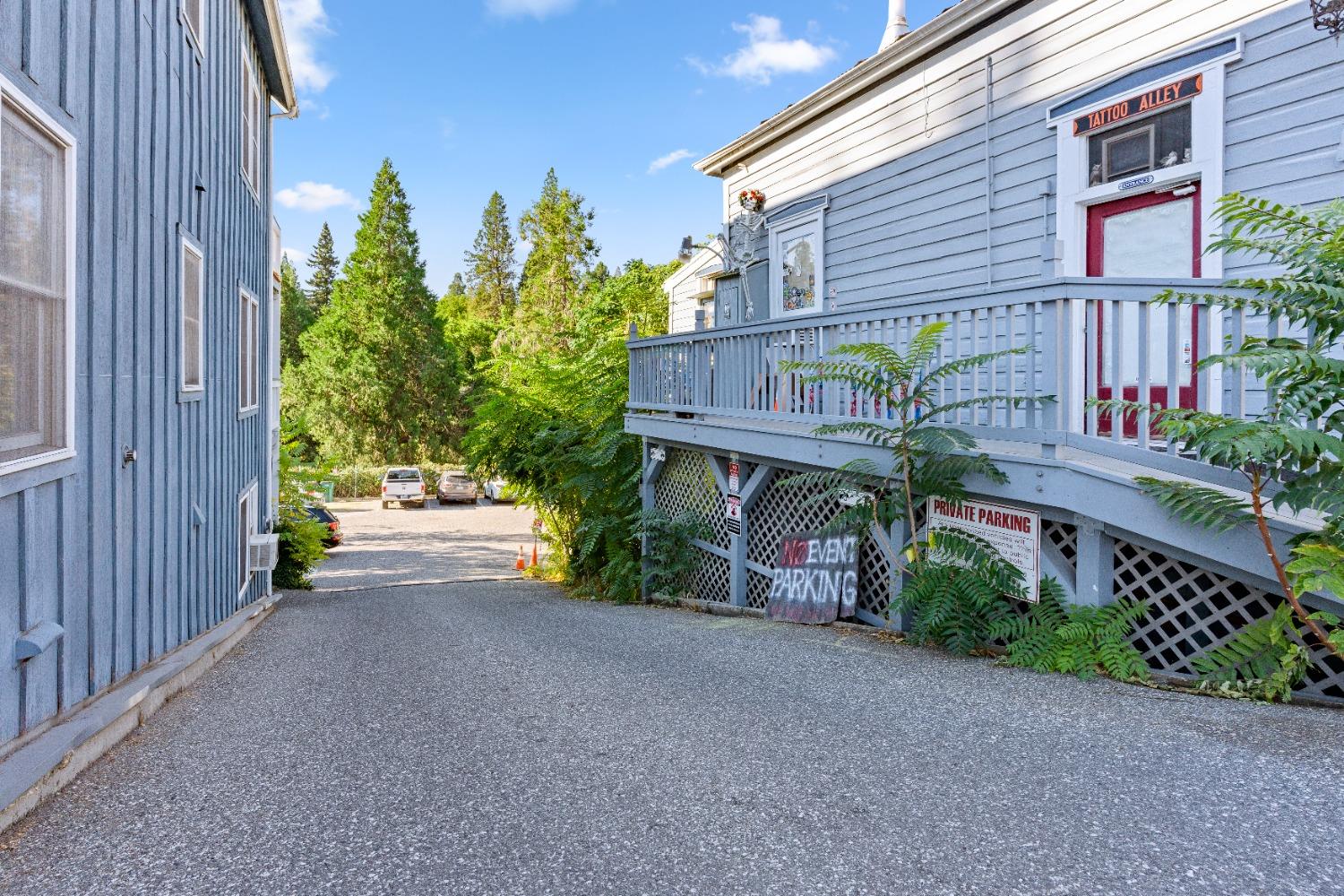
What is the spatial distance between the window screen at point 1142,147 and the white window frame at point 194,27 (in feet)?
20.5

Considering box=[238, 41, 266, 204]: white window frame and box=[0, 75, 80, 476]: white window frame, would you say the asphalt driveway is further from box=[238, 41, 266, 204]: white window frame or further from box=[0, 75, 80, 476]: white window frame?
box=[238, 41, 266, 204]: white window frame

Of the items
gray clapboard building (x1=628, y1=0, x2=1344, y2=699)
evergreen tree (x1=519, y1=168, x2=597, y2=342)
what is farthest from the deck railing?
evergreen tree (x1=519, y1=168, x2=597, y2=342)

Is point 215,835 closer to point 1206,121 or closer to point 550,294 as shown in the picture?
point 1206,121

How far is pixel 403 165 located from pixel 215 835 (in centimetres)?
4177

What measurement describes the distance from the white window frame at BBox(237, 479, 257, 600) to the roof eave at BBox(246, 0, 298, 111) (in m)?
4.63

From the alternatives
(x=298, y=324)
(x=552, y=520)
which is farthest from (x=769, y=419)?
(x=298, y=324)

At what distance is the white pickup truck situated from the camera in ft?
118

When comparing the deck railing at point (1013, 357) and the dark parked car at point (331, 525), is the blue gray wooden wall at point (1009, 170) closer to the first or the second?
the deck railing at point (1013, 357)

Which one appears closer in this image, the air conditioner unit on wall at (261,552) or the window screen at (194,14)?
the window screen at (194,14)

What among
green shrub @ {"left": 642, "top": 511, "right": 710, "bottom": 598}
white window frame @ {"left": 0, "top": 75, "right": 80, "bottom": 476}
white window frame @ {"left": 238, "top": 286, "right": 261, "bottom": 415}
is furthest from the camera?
green shrub @ {"left": 642, "top": 511, "right": 710, "bottom": 598}

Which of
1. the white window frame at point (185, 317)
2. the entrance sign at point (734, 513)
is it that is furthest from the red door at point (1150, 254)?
the white window frame at point (185, 317)

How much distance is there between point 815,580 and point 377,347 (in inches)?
1453

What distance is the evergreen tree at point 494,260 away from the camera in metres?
62.2

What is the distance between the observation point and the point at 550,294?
45188 mm
